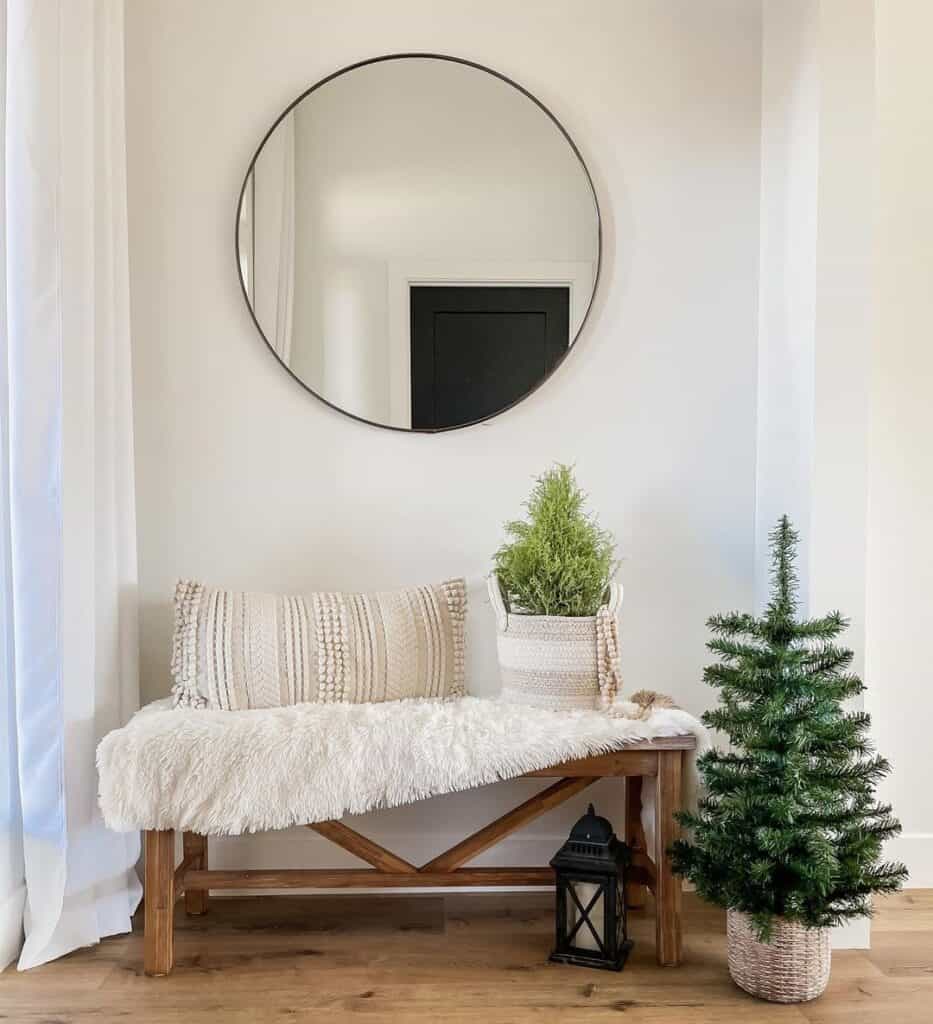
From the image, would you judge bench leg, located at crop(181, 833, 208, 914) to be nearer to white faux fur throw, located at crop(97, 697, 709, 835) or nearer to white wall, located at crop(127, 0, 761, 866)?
white wall, located at crop(127, 0, 761, 866)

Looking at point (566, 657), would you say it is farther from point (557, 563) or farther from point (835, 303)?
point (835, 303)

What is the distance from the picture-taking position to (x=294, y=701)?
2086 millimetres

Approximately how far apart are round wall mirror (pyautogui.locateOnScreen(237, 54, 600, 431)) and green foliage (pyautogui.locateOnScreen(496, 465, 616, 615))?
384mm

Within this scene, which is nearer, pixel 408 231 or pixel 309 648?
pixel 309 648

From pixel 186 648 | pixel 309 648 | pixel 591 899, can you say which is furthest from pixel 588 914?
pixel 186 648

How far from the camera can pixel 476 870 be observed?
2.03 metres

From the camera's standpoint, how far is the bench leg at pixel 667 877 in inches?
75.2

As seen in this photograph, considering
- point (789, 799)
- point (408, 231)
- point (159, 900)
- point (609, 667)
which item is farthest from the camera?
point (408, 231)

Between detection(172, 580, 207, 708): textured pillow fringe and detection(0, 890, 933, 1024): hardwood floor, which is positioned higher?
detection(172, 580, 207, 708): textured pillow fringe

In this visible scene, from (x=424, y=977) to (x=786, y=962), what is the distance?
67cm

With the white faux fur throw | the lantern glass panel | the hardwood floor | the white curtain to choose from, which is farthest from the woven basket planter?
the white curtain

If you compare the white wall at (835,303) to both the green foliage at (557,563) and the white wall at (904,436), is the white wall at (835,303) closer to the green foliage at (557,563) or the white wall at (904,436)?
the white wall at (904,436)

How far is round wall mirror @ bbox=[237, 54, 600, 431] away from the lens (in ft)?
7.58

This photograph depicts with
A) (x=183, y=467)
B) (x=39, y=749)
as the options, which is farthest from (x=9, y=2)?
(x=39, y=749)
